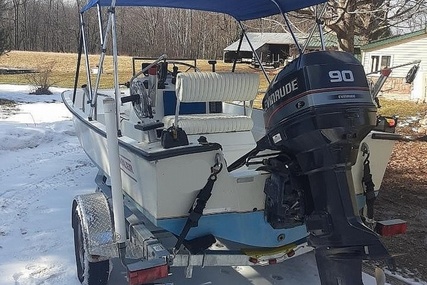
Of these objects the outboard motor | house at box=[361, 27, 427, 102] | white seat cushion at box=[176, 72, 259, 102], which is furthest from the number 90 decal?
house at box=[361, 27, 427, 102]

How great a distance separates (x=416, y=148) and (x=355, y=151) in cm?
695

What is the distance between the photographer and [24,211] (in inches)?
190

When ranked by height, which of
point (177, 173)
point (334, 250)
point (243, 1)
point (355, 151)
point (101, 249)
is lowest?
point (101, 249)

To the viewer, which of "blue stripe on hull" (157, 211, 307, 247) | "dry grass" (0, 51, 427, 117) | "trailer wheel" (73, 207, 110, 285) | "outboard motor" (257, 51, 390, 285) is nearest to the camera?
"outboard motor" (257, 51, 390, 285)

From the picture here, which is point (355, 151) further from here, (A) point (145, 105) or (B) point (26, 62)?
(B) point (26, 62)

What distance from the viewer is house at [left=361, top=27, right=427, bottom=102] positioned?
16.7 metres

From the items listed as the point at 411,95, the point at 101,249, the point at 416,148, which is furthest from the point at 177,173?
the point at 411,95

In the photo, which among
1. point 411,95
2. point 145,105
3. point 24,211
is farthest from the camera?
point 411,95

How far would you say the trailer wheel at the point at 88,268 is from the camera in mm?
3203

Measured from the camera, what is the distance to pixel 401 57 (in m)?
19.2

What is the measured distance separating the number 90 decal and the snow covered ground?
1.82m

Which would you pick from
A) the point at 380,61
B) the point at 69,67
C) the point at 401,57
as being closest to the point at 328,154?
the point at 401,57

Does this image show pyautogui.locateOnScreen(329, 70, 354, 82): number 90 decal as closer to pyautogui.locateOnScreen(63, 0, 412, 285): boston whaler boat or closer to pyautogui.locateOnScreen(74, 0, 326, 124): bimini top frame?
pyautogui.locateOnScreen(63, 0, 412, 285): boston whaler boat

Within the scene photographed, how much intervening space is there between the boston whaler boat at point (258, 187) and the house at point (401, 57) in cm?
1477
